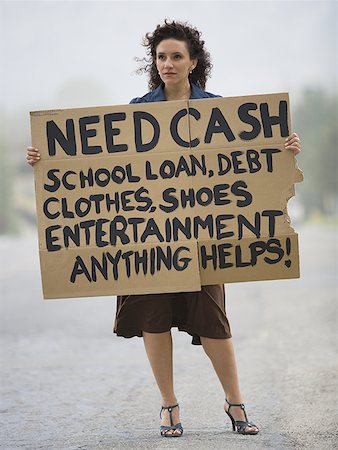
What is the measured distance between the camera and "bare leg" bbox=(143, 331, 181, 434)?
14.2ft

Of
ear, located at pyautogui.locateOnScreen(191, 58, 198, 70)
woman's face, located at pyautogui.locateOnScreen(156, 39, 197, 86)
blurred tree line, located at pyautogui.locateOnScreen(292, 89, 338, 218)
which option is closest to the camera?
woman's face, located at pyautogui.locateOnScreen(156, 39, 197, 86)

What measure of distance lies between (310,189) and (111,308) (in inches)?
A: 694

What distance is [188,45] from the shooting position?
4352 millimetres

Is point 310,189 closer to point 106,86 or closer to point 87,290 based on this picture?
point 106,86

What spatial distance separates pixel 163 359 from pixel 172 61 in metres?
1.14

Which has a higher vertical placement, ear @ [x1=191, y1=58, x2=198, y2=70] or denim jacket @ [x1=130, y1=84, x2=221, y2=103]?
ear @ [x1=191, y1=58, x2=198, y2=70]

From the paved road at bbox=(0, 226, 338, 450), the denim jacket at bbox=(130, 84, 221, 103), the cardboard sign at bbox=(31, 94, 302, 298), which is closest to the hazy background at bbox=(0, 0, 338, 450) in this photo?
the paved road at bbox=(0, 226, 338, 450)

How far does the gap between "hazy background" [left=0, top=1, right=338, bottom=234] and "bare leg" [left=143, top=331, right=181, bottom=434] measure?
20.9 metres

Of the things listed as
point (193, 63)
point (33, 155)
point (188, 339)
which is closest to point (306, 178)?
point (188, 339)

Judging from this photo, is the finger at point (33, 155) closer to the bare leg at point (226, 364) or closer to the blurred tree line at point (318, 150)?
the bare leg at point (226, 364)

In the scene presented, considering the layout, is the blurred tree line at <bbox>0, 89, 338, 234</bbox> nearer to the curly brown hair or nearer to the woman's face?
the curly brown hair

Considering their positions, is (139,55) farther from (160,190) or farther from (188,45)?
(160,190)

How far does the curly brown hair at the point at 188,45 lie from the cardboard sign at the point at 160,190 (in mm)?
291

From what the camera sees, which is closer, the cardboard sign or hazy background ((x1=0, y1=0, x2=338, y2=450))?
the cardboard sign
